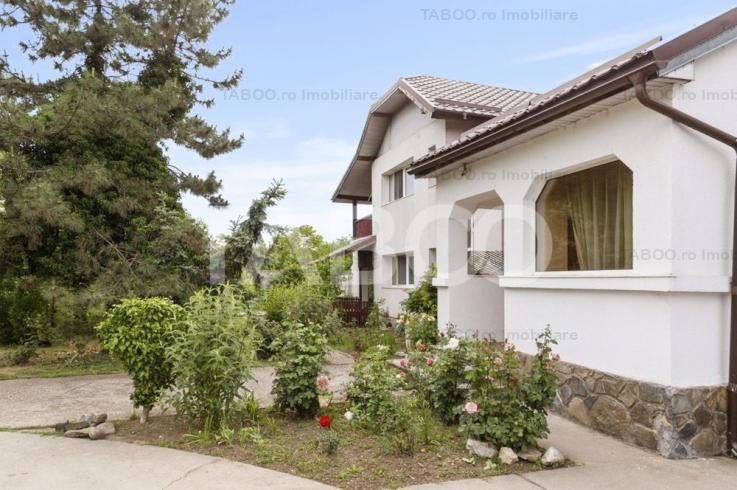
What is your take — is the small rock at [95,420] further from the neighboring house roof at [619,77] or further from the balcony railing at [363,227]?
the balcony railing at [363,227]

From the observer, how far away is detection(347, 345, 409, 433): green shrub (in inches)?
207

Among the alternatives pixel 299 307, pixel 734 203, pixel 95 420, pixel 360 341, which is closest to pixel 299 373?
pixel 95 420

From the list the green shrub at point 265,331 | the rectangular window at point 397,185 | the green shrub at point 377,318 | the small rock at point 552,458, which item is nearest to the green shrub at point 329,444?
the green shrub at point 265,331

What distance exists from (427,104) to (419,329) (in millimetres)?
6036

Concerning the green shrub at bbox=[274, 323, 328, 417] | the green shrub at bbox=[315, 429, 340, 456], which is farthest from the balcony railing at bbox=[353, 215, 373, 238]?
the green shrub at bbox=[315, 429, 340, 456]

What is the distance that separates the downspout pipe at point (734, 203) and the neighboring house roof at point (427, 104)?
26.2ft

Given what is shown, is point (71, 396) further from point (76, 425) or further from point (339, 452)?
point (339, 452)

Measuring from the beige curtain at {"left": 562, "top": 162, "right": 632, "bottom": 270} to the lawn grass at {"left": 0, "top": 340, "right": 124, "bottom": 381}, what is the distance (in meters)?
8.75

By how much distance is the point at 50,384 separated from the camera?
8.74 m

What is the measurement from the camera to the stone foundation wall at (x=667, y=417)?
15.9 feet

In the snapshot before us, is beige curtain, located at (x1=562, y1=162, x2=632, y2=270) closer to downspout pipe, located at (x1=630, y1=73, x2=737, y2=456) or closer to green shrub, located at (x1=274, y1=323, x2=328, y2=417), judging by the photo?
downspout pipe, located at (x1=630, y1=73, x2=737, y2=456)

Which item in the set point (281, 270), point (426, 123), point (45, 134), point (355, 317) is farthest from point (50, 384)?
point (426, 123)

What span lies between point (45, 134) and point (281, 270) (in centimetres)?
728

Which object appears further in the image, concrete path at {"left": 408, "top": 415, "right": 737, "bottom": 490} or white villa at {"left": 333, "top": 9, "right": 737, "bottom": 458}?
white villa at {"left": 333, "top": 9, "right": 737, "bottom": 458}
